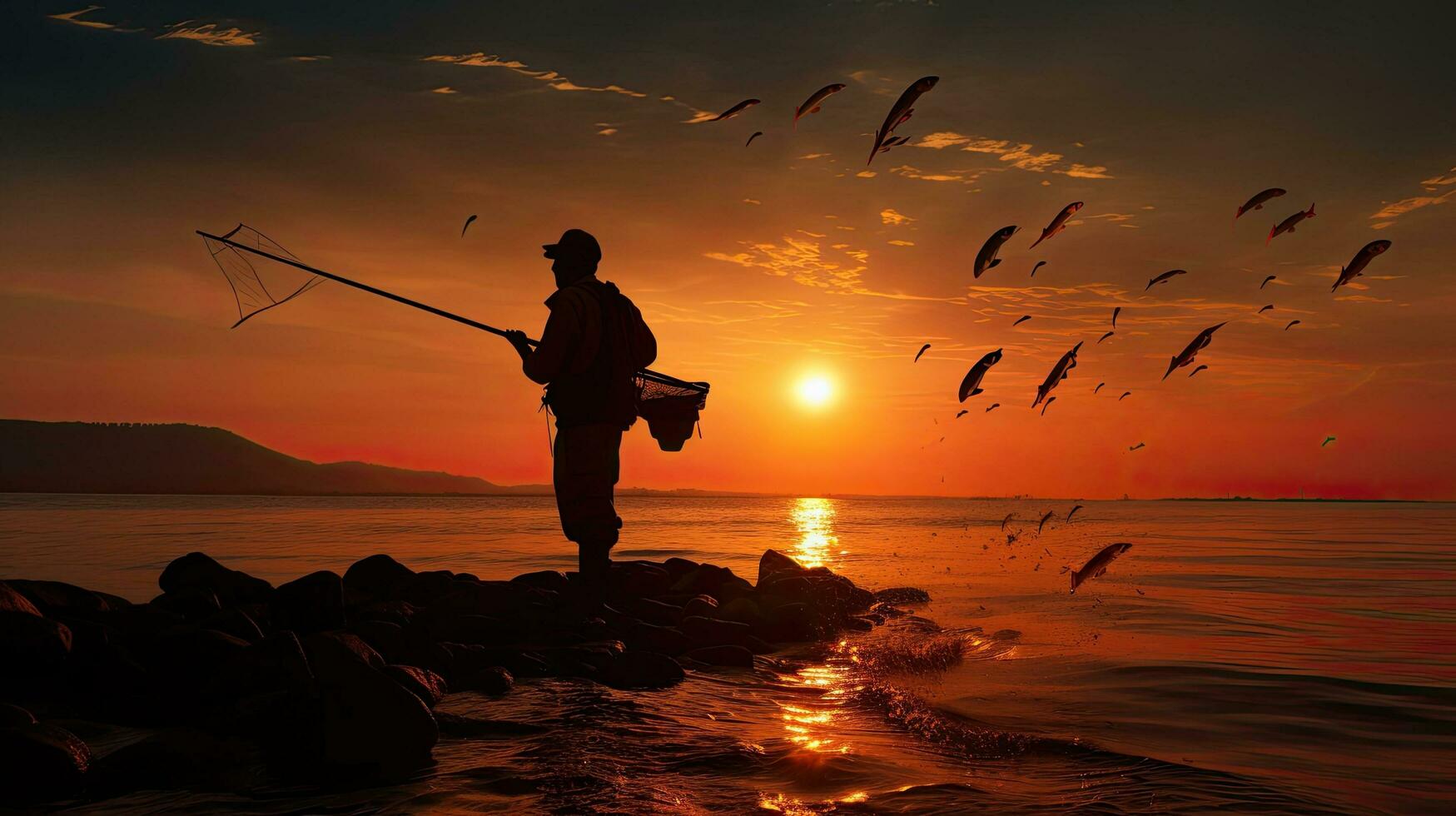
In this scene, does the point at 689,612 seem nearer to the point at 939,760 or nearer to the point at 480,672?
the point at 480,672

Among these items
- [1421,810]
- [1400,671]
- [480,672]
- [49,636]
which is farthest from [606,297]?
[1400,671]

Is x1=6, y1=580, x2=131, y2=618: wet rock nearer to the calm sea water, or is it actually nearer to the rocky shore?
the rocky shore

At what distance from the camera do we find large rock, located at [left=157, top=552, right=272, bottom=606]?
10188 millimetres

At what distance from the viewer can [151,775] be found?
449 cm

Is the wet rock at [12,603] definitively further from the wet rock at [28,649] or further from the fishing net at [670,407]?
the fishing net at [670,407]

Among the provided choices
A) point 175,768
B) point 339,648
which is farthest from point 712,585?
point 175,768

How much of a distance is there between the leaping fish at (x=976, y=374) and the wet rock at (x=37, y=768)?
6186 mm

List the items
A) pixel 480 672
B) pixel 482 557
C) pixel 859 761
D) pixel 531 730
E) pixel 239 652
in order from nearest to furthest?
pixel 859 761, pixel 531 730, pixel 239 652, pixel 480 672, pixel 482 557

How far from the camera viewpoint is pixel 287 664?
6.09 m

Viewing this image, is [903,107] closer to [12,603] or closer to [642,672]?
[642,672]

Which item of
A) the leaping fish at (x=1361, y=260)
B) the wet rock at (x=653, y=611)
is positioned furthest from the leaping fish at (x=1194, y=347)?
the wet rock at (x=653, y=611)

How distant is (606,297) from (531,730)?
4441 mm

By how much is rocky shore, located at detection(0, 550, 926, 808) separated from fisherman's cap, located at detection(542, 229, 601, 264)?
138 inches

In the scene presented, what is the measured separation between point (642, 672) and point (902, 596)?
8.45 m
